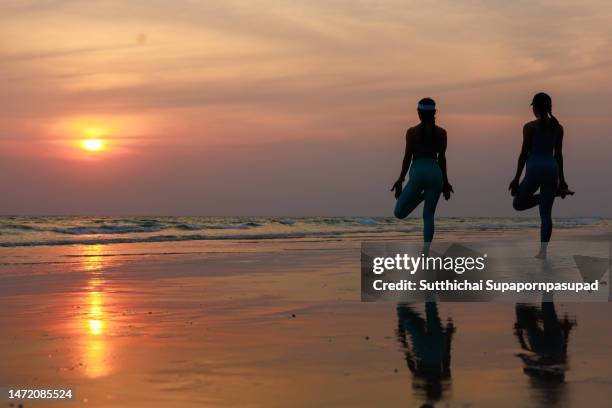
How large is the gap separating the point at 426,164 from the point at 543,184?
1696mm

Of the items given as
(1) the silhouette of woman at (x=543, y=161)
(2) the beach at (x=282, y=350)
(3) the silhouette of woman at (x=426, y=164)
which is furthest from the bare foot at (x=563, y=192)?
(2) the beach at (x=282, y=350)

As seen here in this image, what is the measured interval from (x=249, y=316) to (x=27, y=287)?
464 cm

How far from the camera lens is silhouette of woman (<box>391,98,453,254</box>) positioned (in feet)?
37.0

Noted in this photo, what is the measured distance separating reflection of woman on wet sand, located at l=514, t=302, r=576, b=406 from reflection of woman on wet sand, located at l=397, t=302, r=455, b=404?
48cm

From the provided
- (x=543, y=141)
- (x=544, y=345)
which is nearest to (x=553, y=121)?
(x=543, y=141)

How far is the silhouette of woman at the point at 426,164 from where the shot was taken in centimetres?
1129

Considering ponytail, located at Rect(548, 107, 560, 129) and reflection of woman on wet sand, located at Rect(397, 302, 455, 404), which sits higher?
ponytail, located at Rect(548, 107, 560, 129)

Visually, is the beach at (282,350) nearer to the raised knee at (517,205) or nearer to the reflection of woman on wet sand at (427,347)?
the reflection of woman on wet sand at (427,347)

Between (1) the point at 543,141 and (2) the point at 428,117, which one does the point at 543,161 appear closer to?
(1) the point at 543,141

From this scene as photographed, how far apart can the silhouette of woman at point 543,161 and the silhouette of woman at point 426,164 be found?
42.7 inches

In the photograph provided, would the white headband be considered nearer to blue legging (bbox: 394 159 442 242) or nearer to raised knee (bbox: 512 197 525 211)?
blue legging (bbox: 394 159 442 242)

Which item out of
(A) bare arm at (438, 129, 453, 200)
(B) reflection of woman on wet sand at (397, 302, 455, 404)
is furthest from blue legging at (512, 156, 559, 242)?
(B) reflection of woman on wet sand at (397, 302, 455, 404)

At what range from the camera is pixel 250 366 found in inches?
208

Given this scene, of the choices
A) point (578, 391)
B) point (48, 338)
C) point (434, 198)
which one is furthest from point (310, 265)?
point (578, 391)
